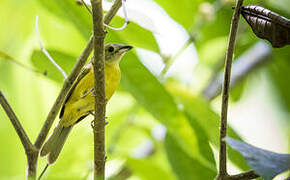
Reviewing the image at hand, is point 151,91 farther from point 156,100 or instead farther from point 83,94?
point 83,94

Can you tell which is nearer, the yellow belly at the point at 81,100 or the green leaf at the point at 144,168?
the green leaf at the point at 144,168

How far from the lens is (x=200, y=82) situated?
4.13m

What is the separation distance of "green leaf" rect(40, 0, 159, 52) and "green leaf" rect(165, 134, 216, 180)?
0.59 meters

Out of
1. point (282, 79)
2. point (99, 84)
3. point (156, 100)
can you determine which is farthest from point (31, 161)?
point (282, 79)

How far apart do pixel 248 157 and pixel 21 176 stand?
184cm

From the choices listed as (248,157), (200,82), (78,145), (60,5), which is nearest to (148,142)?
(200,82)

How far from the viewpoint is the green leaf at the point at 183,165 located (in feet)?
7.77

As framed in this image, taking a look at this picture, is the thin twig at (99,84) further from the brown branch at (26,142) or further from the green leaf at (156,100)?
the green leaf at (156,100)

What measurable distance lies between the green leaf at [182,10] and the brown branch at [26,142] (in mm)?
1182

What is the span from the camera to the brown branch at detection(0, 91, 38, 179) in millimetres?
1939

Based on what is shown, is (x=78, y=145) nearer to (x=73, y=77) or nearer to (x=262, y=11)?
(x=73, y=77)

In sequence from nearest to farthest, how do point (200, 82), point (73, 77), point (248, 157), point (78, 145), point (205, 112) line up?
point (248, 157), point (73, 77), point (205, 112), point (78, 145), point (200, 82)

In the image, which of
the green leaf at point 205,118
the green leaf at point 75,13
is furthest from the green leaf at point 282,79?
the green leaf at point 75,13

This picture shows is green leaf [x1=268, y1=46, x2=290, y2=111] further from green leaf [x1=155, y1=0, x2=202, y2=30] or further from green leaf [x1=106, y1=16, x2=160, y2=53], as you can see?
green leaf [x1=106, y1=16, x2=160, y2=53]
